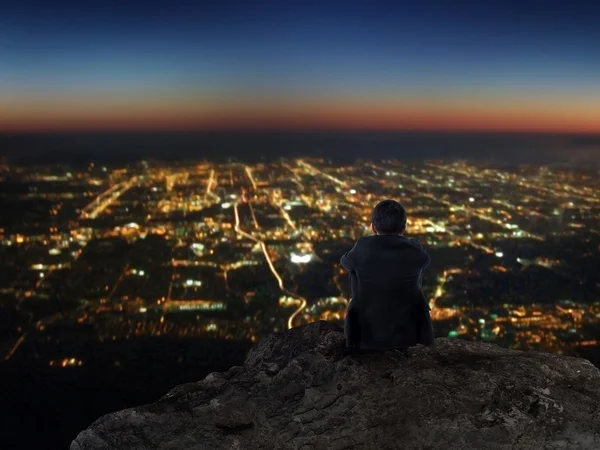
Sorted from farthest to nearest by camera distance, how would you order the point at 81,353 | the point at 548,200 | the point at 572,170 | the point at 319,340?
1. the point at 572,170
2. the point at 548,200
3. the point at 81,353
4. the point at 319,340

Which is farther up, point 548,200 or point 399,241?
point 399,241

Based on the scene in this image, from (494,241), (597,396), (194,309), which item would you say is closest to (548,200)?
(494,241)

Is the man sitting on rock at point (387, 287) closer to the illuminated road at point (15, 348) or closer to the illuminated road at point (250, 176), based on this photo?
the illuminated road at point (15, 348)

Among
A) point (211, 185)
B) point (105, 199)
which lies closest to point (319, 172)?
point (211, 185)

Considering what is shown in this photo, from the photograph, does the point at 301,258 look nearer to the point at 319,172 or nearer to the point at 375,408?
the point at 375,408

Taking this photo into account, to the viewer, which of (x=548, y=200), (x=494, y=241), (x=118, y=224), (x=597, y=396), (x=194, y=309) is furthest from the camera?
(x=548, y=200)

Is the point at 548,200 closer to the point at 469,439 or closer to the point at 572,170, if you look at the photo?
the point at 572,170

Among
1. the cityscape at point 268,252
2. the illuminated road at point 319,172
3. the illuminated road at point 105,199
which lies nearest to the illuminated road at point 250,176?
the cityscape at point 268,252
